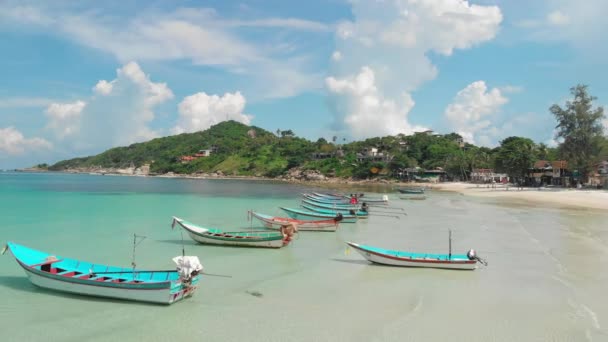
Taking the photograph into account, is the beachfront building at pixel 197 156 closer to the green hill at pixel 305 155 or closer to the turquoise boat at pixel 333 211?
the green hill at pixel 305 155

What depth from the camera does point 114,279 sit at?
1090 centimetres

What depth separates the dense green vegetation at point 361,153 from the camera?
50562 millimetres

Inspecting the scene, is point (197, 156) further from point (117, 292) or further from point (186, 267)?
point (186, 267)

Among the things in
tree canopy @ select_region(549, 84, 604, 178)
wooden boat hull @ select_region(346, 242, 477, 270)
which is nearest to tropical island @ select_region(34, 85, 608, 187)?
tree canopy @ select_region(549, 84, 604, 178)

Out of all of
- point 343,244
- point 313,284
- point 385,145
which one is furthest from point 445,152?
point 313,284

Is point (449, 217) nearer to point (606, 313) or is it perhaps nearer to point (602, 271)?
point (602, 271)

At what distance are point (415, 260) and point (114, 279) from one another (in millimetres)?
9939

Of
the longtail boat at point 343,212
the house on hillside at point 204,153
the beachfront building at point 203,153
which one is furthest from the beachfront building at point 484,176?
the house on hillside at point 204,153

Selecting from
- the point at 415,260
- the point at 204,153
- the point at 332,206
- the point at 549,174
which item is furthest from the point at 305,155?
the point at 415,260

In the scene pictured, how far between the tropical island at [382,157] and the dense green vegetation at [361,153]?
108 millimetres

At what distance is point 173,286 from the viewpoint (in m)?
10.5

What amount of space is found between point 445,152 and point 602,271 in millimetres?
86925

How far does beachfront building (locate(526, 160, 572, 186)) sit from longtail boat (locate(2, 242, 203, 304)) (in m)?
64.1

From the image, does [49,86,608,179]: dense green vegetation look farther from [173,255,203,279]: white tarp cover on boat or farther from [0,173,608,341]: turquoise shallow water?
[173,255,203,279]: white tarp cover on boat
